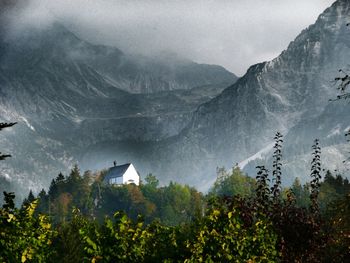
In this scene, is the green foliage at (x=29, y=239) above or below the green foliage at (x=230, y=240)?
above

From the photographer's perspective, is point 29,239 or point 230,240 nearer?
point 230,240

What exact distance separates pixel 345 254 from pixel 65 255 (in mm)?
55967

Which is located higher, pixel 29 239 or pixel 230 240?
pixel 29 239

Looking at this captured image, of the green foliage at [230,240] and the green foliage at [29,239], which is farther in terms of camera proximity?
the green foliage at [230,240]

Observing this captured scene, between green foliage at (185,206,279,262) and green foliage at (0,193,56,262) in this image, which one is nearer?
green foliage at (0,193,56,262)

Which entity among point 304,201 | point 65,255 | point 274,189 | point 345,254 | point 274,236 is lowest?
point 345,254

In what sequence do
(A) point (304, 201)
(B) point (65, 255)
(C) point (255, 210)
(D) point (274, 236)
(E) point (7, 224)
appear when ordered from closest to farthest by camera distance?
(E) point (7, 224)
(D) point (274, 236)
(C) point (255, 210)
(B) point (65, 255)
(A) point (304, 201)

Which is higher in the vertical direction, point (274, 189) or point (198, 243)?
point (274, 189)

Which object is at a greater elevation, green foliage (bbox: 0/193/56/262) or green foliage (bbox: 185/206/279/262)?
green foliage (bbox: 0/193/56/262)

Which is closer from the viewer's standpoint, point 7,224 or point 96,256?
point 7,224

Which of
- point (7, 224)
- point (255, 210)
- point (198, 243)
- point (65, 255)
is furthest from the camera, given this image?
point (65, 255)

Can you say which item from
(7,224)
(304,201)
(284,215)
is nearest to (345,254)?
(284,215)

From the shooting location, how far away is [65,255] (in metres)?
77.4

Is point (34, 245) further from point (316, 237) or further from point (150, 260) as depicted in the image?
point (316, 237)
